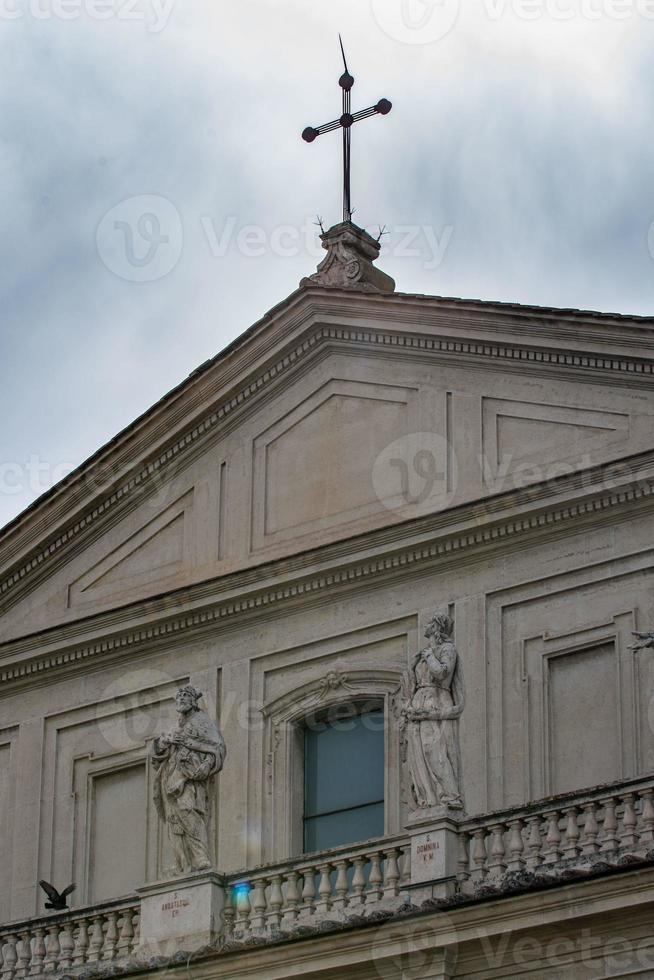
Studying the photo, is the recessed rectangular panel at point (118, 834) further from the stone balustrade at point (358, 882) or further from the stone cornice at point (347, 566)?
the stone balustrade at point (358, 882)

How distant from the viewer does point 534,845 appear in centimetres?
2108

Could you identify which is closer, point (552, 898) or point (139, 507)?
point (552, 898)

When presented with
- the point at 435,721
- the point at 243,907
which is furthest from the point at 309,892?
the point at 435,721

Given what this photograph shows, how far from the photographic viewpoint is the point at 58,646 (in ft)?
87.7

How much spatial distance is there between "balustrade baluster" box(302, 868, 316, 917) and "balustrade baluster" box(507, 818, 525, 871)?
1883 millimetres

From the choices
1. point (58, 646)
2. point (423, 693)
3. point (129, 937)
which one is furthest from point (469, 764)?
point (58, 646)

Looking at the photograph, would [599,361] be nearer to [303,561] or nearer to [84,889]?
[303,561]

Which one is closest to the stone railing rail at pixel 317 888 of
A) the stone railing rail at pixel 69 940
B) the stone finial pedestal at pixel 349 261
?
the stone railing rail at pixel 69 940

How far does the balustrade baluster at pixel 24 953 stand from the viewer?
23750 millimetres

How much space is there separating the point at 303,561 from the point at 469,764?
286cm

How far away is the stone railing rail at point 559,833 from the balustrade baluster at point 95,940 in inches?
144

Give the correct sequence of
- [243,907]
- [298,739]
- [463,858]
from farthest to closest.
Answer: [298,739] < [243,907] < [463,858]

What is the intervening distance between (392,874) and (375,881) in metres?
0.15

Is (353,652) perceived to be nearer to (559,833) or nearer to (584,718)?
(584,718)
